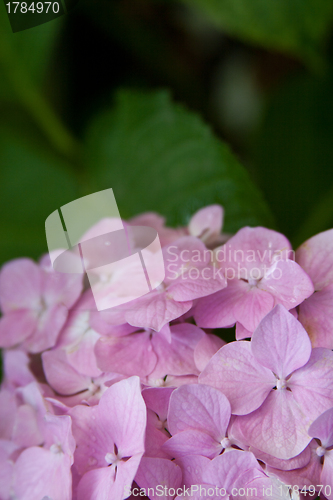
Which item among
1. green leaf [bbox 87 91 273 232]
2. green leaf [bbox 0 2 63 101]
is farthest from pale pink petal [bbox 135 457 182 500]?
green leaf [bbox 0 2 63 101]

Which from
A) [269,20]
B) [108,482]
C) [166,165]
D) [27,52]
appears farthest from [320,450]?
[27,52]

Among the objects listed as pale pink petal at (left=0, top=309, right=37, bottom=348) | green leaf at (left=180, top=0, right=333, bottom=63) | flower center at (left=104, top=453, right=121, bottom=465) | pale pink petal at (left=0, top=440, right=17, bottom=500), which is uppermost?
green leaf at (left=180, top=0, right=333, bottom=63)

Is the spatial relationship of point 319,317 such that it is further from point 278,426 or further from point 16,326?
point 16,326

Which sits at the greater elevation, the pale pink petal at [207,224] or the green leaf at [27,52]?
the green leaf at [27,52]

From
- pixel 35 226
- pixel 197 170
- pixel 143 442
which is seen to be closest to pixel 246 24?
pixel 197 170

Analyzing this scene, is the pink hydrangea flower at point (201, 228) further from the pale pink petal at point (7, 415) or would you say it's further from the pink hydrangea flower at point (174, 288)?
the pale pink petal at point (7, 415)

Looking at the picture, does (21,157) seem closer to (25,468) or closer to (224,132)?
(224,132)

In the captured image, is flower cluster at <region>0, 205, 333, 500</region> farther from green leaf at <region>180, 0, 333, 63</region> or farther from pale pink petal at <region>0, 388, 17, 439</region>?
green leaf at <region>180, 0, 333, 63</region>

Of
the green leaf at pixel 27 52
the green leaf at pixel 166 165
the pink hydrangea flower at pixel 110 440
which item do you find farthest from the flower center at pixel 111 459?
the green leaf at pixel 27 52
